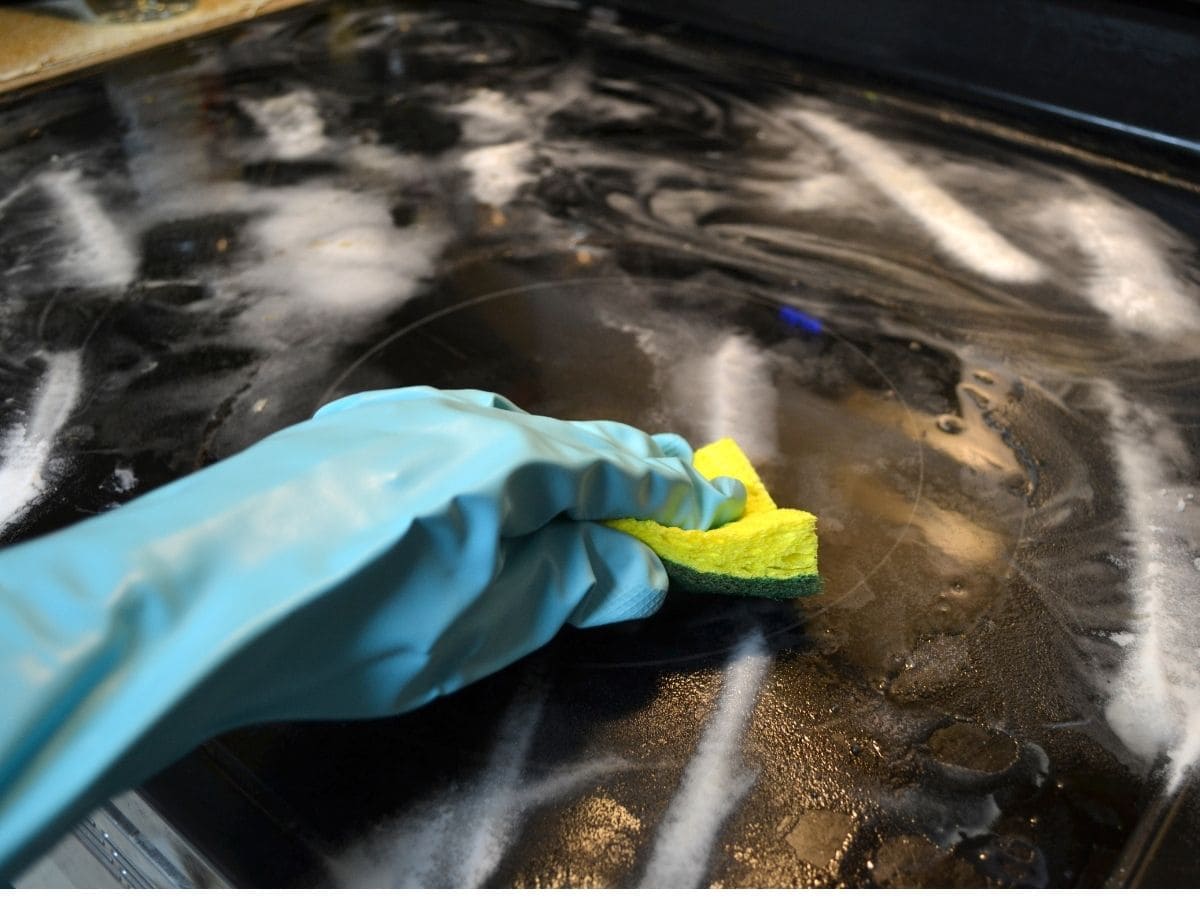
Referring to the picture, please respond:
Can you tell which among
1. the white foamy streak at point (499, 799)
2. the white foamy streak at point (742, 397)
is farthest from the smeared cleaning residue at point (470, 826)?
the white foamy streak at point (742, 397)

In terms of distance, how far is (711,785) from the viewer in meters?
0.64

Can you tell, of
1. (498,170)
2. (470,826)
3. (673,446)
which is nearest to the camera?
(470,826)

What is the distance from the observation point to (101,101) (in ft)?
5.02

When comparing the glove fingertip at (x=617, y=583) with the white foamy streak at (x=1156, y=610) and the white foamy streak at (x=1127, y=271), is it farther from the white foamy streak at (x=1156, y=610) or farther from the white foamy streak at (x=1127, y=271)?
the white foamy streak at (x=1127, y=271)

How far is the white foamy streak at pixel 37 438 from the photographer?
2.82 feet

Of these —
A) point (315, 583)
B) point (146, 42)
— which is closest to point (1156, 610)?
point (315, 583)

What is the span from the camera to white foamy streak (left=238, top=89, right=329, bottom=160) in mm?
1436

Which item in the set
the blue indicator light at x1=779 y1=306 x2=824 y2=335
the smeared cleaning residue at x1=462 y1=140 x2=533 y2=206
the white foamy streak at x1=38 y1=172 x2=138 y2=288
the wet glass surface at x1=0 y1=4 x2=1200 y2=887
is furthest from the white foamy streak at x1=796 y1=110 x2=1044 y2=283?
the white foamy streak at x1=38 y1=172 x2=138 y2=288

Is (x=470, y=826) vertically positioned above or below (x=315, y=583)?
below

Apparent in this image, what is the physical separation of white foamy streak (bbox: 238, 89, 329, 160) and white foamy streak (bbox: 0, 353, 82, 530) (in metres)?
0.55

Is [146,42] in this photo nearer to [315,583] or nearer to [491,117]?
[491,117]

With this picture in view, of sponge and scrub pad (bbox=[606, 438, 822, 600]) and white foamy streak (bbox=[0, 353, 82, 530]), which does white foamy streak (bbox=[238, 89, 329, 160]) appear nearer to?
white foamy streak (bbox=[0, 353, 82, 530])

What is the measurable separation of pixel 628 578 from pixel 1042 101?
1.27 metres

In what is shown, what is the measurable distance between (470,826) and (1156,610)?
594 mm
